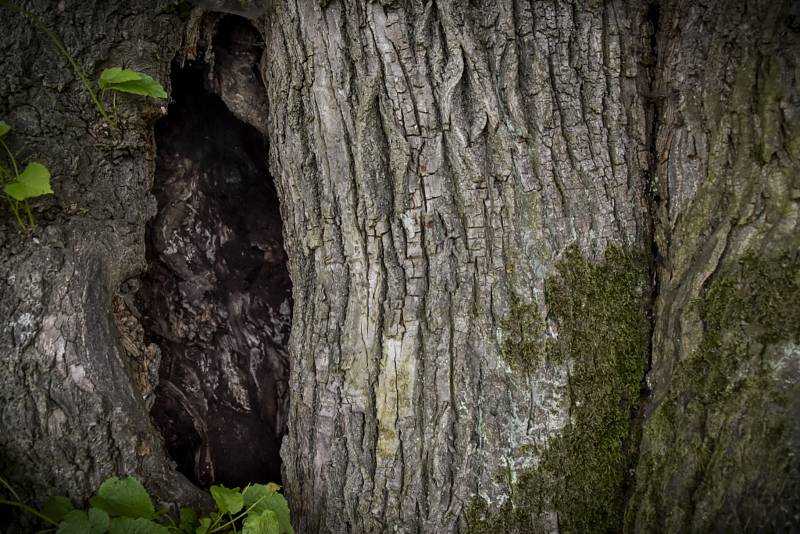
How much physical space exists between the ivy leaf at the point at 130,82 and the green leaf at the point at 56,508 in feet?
4.48

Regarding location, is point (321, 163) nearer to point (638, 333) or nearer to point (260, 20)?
point (260, 20)

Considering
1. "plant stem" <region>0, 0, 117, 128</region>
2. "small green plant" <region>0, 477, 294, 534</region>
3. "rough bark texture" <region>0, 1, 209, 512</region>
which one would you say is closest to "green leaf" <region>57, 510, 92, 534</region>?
"small green plant" <region>0, 477, 294, 534</region>

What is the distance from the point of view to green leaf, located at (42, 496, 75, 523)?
1766 mm

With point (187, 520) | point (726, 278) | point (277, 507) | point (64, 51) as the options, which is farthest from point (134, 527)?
point (726, 278)

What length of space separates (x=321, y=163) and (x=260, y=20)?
0.64 meters

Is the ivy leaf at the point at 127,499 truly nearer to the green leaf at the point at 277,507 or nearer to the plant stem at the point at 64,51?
the green leaf at the point at 277,507

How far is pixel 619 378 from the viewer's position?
1864 millimetres

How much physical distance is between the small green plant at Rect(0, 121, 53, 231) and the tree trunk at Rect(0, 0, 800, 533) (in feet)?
0.19

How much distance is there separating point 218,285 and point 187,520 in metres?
0.90

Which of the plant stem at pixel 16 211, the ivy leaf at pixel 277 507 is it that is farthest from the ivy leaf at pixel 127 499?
the plant stem at pixel 16 211

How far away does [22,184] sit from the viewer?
5.57 feet

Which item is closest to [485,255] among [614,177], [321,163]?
[614,177]

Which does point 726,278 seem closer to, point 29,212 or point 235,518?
point 235,518

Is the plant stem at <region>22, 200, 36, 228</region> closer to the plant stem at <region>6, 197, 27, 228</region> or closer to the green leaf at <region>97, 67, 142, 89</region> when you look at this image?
the plant stem at <region>6, 197, 27, 228</region>
